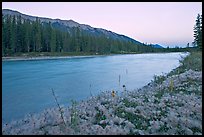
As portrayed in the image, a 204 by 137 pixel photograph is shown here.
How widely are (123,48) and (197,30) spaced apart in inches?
3286

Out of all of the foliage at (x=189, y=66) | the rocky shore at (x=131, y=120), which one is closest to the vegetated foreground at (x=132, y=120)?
the rocky shore at (x=131, y=120)

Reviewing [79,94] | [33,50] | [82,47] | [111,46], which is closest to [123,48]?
[111,46]

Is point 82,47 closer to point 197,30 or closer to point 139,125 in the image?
point 197,30

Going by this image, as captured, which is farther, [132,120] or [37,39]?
[37,39]

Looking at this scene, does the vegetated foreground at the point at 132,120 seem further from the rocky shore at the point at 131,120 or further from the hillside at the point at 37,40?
the hillside at the point at 37,40

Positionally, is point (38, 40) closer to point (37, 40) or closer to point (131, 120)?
point (37, 40)

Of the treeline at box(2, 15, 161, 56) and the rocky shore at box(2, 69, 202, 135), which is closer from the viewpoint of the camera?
the rocky shore at box(2, 69, 202, 135)

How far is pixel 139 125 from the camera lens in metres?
7.28

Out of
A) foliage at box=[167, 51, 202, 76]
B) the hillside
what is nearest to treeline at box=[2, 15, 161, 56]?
the hillside

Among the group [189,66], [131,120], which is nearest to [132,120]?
[131,120]

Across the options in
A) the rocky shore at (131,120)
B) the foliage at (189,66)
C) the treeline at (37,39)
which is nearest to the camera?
the rocky shore at (131,120)

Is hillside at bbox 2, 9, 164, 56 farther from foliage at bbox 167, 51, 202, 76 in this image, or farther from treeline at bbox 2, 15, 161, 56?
foliage at bbox 167, 51, 202, 76

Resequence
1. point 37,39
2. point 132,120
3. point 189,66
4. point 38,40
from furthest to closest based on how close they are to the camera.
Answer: point 38,40, point 37,39, point 189,66, point 132,120

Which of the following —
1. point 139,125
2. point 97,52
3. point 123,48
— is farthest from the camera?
point 123,48
